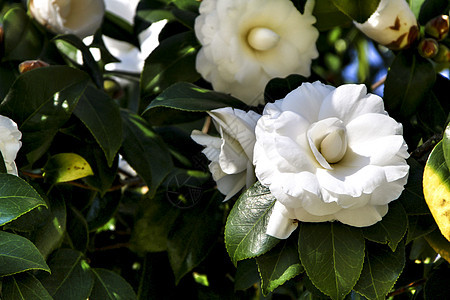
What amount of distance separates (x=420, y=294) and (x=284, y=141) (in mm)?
411

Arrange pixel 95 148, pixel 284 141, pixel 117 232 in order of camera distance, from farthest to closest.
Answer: pixel 117 232
pixel 95 148
pixel 284 141

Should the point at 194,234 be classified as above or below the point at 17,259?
below

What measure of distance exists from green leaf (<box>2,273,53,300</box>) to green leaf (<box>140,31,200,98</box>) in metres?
0.35

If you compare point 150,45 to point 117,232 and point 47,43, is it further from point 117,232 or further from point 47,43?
point 117,232

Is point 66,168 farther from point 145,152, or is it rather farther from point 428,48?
point 428,48

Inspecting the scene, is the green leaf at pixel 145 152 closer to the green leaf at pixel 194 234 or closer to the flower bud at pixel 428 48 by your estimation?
the green leaf at pixel 194 234

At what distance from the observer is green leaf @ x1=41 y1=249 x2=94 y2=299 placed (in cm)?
85

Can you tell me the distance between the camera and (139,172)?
3.07ft

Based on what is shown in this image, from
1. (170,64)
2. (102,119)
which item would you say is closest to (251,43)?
(170,64)

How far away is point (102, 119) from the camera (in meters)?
0.94

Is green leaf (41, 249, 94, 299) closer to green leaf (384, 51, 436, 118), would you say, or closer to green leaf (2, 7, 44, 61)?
green leaf (2, 7, 44, 61)

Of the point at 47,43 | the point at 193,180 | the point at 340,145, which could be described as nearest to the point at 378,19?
the point at 340,145

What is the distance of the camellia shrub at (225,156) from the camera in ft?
2.42

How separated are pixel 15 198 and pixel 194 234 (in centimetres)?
30
